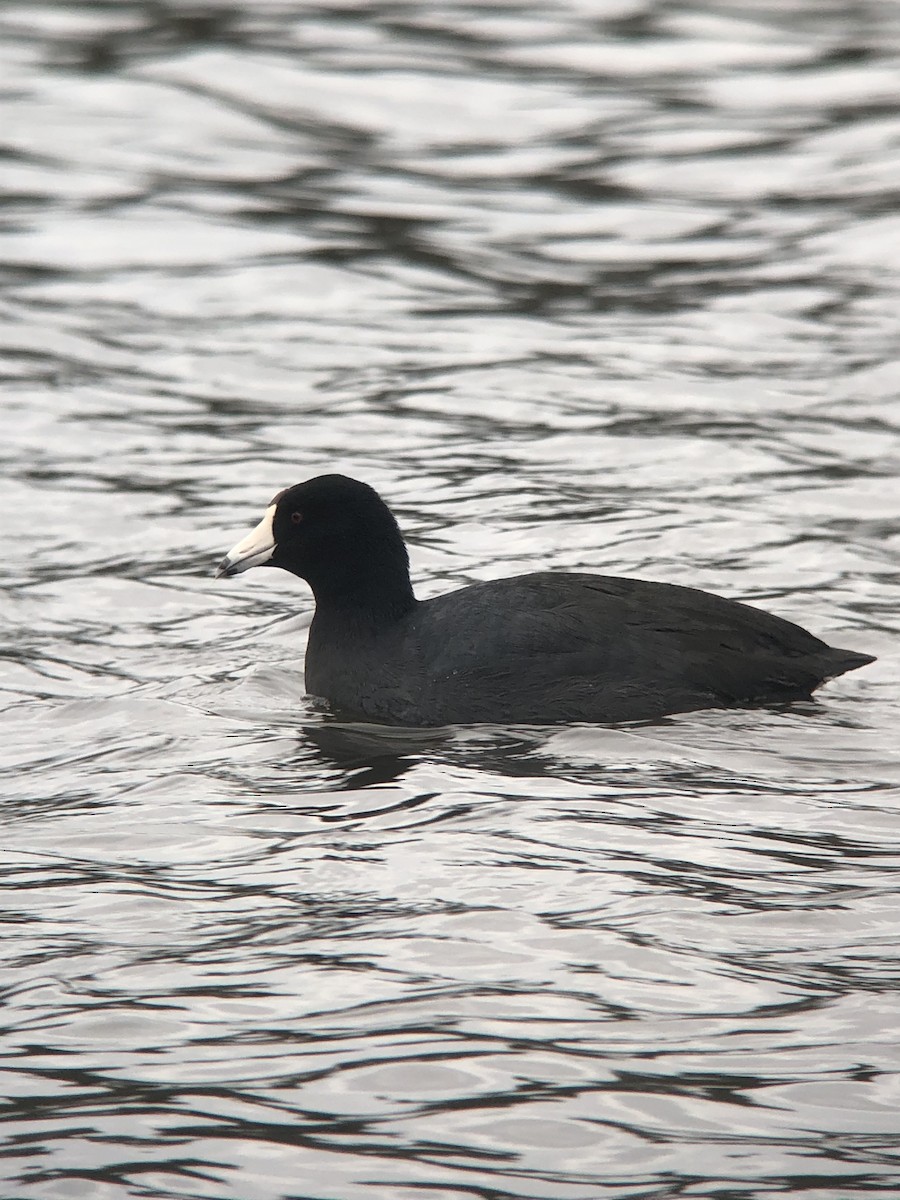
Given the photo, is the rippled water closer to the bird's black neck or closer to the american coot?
the american coot

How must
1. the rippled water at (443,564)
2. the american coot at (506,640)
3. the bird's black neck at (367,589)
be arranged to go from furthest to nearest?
the bird's black neck at (367,589), the american coot at (506,640), the rippled water at (443,564)

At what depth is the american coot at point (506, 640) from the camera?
23.2 ft

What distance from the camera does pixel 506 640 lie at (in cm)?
709

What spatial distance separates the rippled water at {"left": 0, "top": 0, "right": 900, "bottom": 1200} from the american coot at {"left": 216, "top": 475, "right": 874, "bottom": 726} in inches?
5.0

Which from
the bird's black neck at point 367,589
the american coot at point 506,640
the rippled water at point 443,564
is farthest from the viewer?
the bird's black neck at point 367,589

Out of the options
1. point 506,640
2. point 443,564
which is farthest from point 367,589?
point 443,564

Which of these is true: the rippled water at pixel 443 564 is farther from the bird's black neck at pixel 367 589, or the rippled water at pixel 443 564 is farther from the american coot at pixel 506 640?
the bird's black neck at pixel 367 589

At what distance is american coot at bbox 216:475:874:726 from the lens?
7059mm

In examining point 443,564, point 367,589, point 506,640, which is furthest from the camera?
point 443,564

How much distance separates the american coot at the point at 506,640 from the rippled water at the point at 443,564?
0.41ft

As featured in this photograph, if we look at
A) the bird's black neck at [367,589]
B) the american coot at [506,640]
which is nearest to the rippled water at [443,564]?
the american coot at [506,640]

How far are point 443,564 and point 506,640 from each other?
2254 mm

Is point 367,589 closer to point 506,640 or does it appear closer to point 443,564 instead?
point 506,640

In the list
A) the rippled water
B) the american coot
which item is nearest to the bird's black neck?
the american coot
